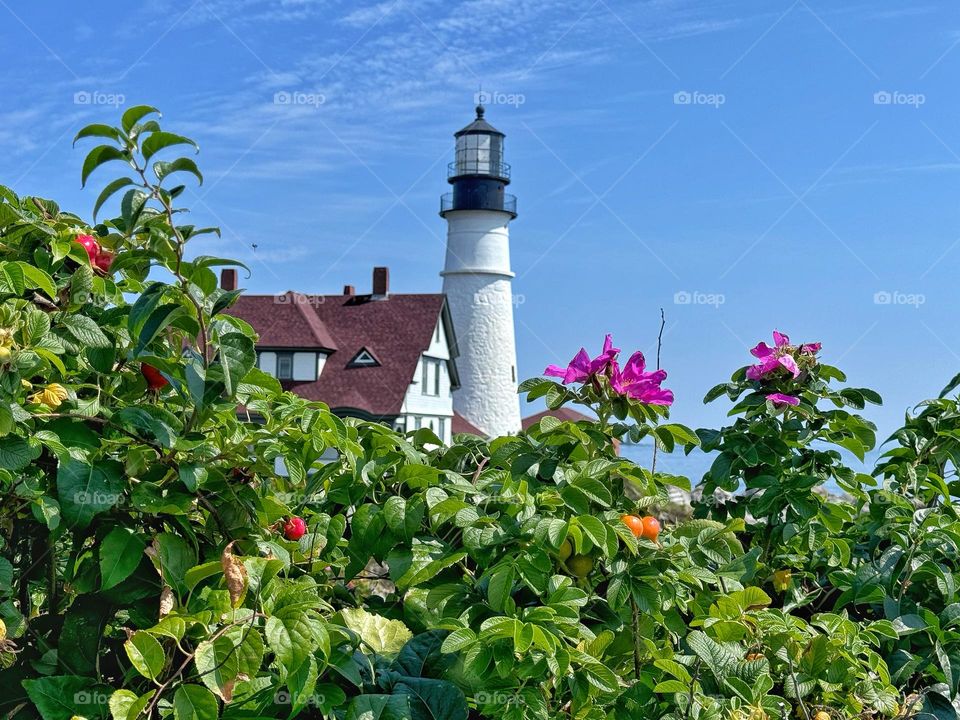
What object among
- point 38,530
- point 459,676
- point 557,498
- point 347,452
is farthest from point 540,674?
point 38,530

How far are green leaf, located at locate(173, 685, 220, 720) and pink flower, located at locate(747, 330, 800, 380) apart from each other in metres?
2.08

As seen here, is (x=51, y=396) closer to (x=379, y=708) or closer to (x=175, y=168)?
(x=175, y=168)

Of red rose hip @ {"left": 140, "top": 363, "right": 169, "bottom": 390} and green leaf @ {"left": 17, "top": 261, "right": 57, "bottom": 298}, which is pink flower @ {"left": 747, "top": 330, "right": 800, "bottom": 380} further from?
green leaf @ {"left": 17, "top": 261, "right": 57, "bottom": 298}

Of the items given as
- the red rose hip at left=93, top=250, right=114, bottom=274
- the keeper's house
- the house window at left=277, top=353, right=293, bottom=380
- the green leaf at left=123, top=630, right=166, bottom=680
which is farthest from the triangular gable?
the green leaf at left=123, top=630, right=166, bottom=680

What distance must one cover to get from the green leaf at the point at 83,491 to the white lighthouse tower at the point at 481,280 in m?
28.7

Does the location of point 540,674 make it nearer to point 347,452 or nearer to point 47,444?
point 347,452

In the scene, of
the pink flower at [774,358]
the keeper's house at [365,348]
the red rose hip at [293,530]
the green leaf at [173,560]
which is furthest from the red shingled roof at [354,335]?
the green leaf at [173,560]

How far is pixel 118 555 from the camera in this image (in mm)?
1830

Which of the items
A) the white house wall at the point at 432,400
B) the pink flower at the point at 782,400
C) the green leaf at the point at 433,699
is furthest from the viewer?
the white house wall at the point at 432,400

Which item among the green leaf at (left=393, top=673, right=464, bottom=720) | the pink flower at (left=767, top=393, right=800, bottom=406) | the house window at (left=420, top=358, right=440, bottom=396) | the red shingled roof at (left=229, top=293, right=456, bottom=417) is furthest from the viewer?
the house window at (left=420, top=358, right=440, bottom=396)

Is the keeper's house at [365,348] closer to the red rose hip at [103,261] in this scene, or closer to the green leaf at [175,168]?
the red rose hip at [103,261]

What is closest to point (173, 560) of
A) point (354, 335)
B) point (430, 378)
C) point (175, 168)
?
point (175, 168)

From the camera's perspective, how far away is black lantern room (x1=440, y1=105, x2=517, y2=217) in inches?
1219

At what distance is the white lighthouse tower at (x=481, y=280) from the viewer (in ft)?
101
